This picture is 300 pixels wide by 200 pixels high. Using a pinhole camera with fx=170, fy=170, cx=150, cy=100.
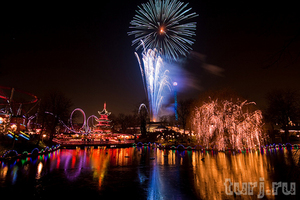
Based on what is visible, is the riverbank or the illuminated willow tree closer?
the riverbank

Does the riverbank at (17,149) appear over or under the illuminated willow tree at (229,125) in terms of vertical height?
under

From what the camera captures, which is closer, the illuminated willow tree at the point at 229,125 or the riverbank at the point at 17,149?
the riverbank at the point at 17,149

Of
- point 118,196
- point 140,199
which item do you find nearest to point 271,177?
point 140,199

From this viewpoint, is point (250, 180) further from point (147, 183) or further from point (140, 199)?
point (140, 199)

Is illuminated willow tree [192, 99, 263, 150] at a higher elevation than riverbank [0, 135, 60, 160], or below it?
higher

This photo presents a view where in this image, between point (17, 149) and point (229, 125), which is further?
point (229, 125)

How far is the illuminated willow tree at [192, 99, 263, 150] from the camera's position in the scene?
26.6 m

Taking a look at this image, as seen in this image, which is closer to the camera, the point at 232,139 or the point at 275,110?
the point at 232,139

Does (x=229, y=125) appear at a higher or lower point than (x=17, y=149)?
higher

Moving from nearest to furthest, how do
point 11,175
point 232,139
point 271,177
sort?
point 271,177
point 11,175
point 232,139

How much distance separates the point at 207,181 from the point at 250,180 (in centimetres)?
263

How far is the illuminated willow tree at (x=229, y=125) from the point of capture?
26.6 meters

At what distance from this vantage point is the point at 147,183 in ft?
32.8

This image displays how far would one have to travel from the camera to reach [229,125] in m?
26.9
